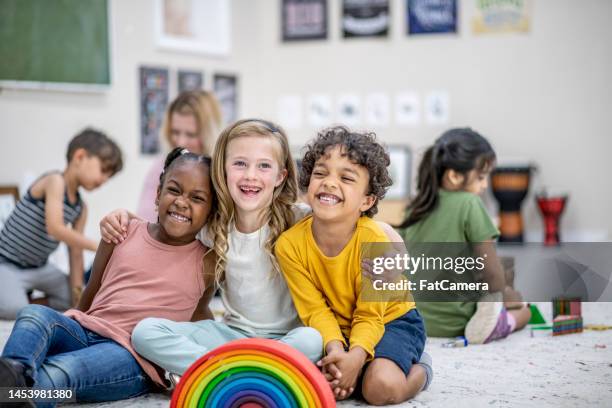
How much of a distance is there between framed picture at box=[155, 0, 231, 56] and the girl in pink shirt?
11.1 feet

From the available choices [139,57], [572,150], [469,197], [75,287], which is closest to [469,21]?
[572,150]

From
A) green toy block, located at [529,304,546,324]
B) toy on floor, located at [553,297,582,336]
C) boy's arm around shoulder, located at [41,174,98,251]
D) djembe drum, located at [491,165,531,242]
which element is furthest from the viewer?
djembe drum, located at [491,165,531,242]

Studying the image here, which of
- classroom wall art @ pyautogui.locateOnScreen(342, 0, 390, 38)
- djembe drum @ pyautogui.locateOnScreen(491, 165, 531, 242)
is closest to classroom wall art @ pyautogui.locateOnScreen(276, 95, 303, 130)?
classroom wall art @ pyautogui.locateOnScreen(342, 0, 390, 38)

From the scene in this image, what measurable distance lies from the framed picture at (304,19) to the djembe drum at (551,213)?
2316mm

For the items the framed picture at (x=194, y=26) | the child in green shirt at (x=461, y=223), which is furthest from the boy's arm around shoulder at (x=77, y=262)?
the framed picture at (x=194, y=26)

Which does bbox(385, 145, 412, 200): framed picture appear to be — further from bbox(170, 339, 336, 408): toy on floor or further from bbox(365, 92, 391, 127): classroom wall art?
bbox(170, 339, 336, 408): toy on floor

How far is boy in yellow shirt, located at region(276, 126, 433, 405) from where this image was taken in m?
1.89

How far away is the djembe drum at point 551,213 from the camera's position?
5652mm

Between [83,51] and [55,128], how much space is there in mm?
547

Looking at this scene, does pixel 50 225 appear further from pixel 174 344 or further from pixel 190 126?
pixel 174 344

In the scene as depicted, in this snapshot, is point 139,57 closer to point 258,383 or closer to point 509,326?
point 509,326

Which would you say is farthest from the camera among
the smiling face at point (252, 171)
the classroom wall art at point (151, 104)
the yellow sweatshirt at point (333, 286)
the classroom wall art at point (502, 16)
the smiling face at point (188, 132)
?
the classroom wall art at point (502, 16)

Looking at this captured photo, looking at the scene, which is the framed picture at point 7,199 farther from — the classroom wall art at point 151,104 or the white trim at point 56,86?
the classroom wall art at point 151,104

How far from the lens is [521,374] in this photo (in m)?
2.21
